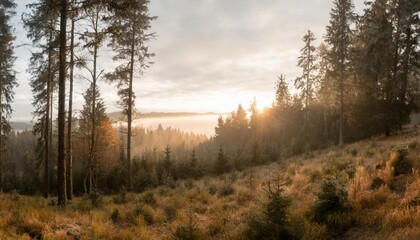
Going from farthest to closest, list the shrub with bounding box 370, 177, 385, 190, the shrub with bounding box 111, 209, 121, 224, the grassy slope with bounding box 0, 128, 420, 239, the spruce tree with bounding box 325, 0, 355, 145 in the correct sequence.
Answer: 1. the spruce tree with bounding box 325, 0, 355, 145
2. the shrub with bounding box 111, 209, 121, 224
3. the shrub with bounding box 370, 177, 385, 190
4. the grassy slope with bounding box 0, 128, 420, 239

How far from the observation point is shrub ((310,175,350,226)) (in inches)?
290

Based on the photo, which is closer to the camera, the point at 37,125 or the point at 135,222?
the point at 135,222

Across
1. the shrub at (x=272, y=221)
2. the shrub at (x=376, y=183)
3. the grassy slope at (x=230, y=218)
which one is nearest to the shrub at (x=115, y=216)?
the grassy slope at (x=230, y=218)

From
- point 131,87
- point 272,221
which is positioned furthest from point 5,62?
Result: point 272,221

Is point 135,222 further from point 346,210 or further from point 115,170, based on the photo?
point 115,170

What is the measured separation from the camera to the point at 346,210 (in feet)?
24.1

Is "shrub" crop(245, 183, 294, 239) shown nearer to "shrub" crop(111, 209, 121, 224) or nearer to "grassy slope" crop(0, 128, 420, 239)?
"grassy slope" crop(0, 128, 420, 239)

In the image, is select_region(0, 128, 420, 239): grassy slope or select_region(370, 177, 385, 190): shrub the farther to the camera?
select_region(370, 177, 385, 190): shrub

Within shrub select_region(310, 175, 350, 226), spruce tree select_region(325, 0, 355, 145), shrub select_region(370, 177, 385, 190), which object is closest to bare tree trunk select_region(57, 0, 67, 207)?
shrub select_region(310, 175, 350, 226)

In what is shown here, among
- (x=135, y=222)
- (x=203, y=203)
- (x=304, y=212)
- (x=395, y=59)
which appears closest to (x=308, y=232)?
(x=304, y=212)

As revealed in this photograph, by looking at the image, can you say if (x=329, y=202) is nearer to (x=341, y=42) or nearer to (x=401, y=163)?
(x=401, y=163)

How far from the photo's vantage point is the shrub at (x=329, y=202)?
737 centimetres

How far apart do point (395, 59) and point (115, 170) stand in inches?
1461

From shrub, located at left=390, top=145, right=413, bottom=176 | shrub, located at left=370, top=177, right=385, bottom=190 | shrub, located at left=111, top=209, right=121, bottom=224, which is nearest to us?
shrub, located at left=370, top=177, right=385, bottom=190
